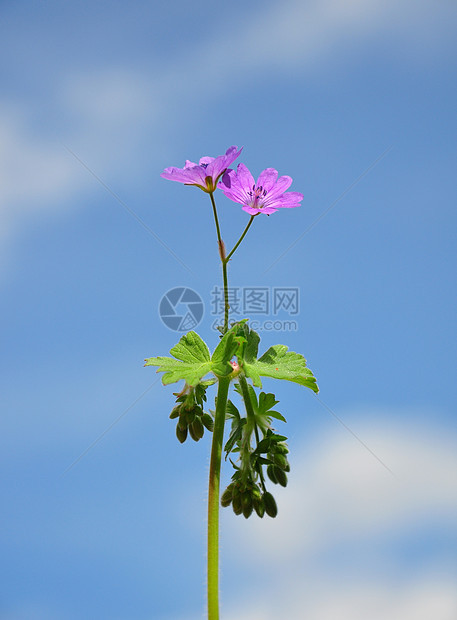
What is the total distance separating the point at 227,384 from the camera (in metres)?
1.54

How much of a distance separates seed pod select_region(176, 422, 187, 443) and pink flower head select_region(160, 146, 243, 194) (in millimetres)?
740

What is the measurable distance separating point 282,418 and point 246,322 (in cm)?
33

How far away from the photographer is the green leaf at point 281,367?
157cm

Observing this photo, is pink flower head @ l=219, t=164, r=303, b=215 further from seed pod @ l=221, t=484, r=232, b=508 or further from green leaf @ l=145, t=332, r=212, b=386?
seed pod @ l=221, t=484, r=232, b=508

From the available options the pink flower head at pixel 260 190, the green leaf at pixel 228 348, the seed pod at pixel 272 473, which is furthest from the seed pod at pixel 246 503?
the pink flower head at pixel 260 190

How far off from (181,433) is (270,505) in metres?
0.34

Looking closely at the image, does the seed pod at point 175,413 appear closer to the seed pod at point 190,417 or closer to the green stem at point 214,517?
the seed pod at point 190,417

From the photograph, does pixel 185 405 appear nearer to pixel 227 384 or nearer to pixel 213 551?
pixel 227 384

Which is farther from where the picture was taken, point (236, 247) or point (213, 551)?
point (236, 247)

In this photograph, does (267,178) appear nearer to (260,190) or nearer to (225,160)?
(260,190)

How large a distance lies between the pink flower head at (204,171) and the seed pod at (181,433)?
740mm

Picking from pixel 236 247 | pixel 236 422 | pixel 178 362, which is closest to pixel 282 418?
pixel 236 422

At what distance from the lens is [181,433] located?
5.66ft

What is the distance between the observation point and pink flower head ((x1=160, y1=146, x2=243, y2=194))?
168 cm
